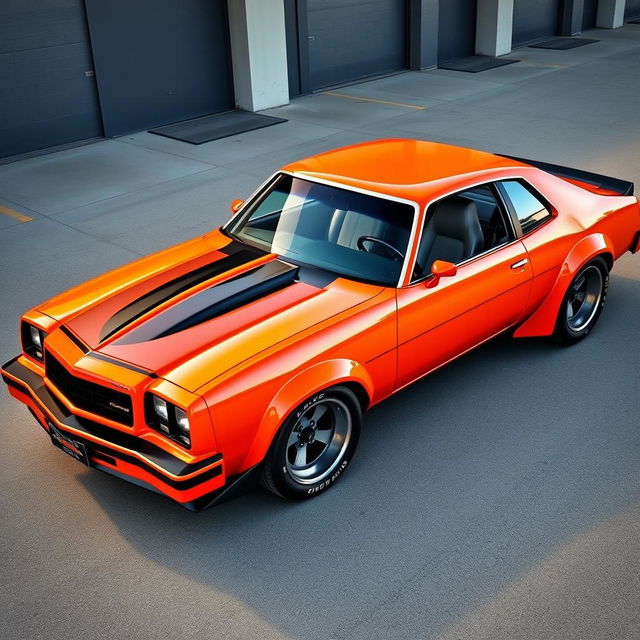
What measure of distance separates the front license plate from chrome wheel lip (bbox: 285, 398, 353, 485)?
1073mm

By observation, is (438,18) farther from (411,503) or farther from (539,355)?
(411,503)

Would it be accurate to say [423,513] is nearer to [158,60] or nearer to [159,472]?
[159,472]

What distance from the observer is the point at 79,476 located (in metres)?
4.89

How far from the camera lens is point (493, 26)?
1798cm

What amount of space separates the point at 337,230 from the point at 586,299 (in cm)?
231

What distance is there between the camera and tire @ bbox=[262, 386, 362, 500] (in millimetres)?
4352

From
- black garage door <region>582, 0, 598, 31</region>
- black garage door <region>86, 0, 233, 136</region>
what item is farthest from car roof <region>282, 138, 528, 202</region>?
black garage door <region>582, 0, 598, 31</region>

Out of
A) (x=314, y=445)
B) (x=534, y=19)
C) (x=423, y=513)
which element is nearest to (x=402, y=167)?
(x=314, y=445)

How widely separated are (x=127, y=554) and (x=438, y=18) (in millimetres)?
15171

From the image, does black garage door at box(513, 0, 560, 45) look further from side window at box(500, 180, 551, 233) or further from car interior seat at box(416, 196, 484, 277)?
car interior seat at box(416, 196, 484, 277)

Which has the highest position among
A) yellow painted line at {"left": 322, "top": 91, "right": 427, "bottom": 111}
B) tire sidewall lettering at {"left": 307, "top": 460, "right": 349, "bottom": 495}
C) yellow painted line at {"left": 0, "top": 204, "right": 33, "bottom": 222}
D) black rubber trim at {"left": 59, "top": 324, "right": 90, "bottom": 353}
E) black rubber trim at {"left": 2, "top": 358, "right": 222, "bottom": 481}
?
black rubber trim at {"left": 59, "top": 324, "right": 90, "bottom": 353}

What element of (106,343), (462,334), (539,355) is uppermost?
(106,343)

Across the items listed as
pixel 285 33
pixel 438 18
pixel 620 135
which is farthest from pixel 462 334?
pixel 438 18

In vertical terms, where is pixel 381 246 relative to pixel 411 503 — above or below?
above
